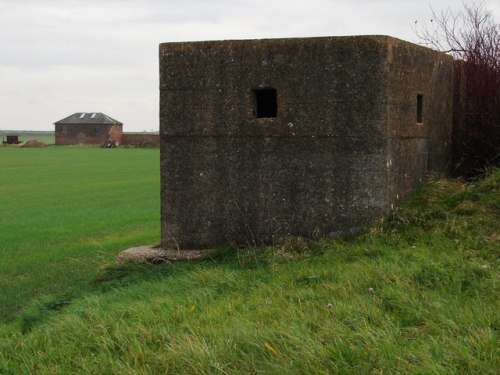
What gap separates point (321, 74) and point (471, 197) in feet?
5.99

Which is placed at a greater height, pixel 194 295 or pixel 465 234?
pixel 465 234

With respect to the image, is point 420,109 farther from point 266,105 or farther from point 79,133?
point 79,133

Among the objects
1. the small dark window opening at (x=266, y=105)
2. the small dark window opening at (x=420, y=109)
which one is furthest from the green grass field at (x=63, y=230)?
the small dark window opening at (x=420, y=109)

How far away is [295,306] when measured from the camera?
421cm

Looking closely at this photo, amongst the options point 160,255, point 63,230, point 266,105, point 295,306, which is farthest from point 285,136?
point 63,230

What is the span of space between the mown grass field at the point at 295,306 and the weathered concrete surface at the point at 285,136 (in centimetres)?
34

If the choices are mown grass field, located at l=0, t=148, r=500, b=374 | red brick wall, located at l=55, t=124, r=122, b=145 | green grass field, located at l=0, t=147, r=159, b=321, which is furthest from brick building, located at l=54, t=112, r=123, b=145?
mown grass field, located at l=0, t=148, r=500, b=374

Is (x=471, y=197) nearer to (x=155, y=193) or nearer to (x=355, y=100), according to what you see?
(x=355, y=100)

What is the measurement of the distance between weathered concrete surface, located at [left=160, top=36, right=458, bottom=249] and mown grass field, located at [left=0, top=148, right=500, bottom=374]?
0.34 meters

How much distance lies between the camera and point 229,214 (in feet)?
21.5

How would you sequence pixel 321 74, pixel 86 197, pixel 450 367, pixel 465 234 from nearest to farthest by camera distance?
pixel 450 367, pixel 465 234, pixel 321 74, pixel 86 197

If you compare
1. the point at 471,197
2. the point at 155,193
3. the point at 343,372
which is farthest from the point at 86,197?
the point at 343,372

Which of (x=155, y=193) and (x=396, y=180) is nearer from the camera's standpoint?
(x=396, y=180)

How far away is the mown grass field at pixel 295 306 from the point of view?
11.3 ft
